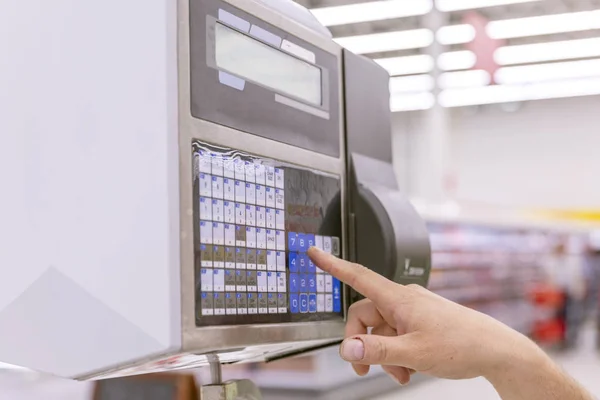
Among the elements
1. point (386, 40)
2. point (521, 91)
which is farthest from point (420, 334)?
point (521, 91)

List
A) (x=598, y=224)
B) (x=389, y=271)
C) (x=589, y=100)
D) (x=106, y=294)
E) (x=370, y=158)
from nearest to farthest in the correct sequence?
(x=106, y=294) < (x=389, y=271) < (x=370, y=158) < (x=598, y=224) < (x=589, y=100)

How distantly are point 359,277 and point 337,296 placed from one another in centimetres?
10

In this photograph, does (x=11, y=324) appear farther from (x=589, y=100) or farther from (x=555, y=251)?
(x=589, y=100)

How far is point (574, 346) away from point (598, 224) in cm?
298

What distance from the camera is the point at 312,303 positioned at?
102cm

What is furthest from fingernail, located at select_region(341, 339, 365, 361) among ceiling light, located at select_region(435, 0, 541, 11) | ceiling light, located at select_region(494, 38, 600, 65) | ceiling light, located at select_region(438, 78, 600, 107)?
ceiling light, located at select_region(438, 78, 600, 107)

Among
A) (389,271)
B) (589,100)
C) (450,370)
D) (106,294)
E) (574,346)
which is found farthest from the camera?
(589,100)

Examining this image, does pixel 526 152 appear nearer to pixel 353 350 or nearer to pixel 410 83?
pixel 410 83

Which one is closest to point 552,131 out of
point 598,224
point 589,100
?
point 589,100

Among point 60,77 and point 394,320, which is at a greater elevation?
point 60,77

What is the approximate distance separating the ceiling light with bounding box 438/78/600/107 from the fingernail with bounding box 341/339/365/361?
1122 centimetres

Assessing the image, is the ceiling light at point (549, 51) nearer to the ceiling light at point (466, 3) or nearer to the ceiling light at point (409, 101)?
the ceiling light at point (409, 101)

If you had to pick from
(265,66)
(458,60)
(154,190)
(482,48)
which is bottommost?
(154,190)

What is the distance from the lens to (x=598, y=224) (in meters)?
13.9
